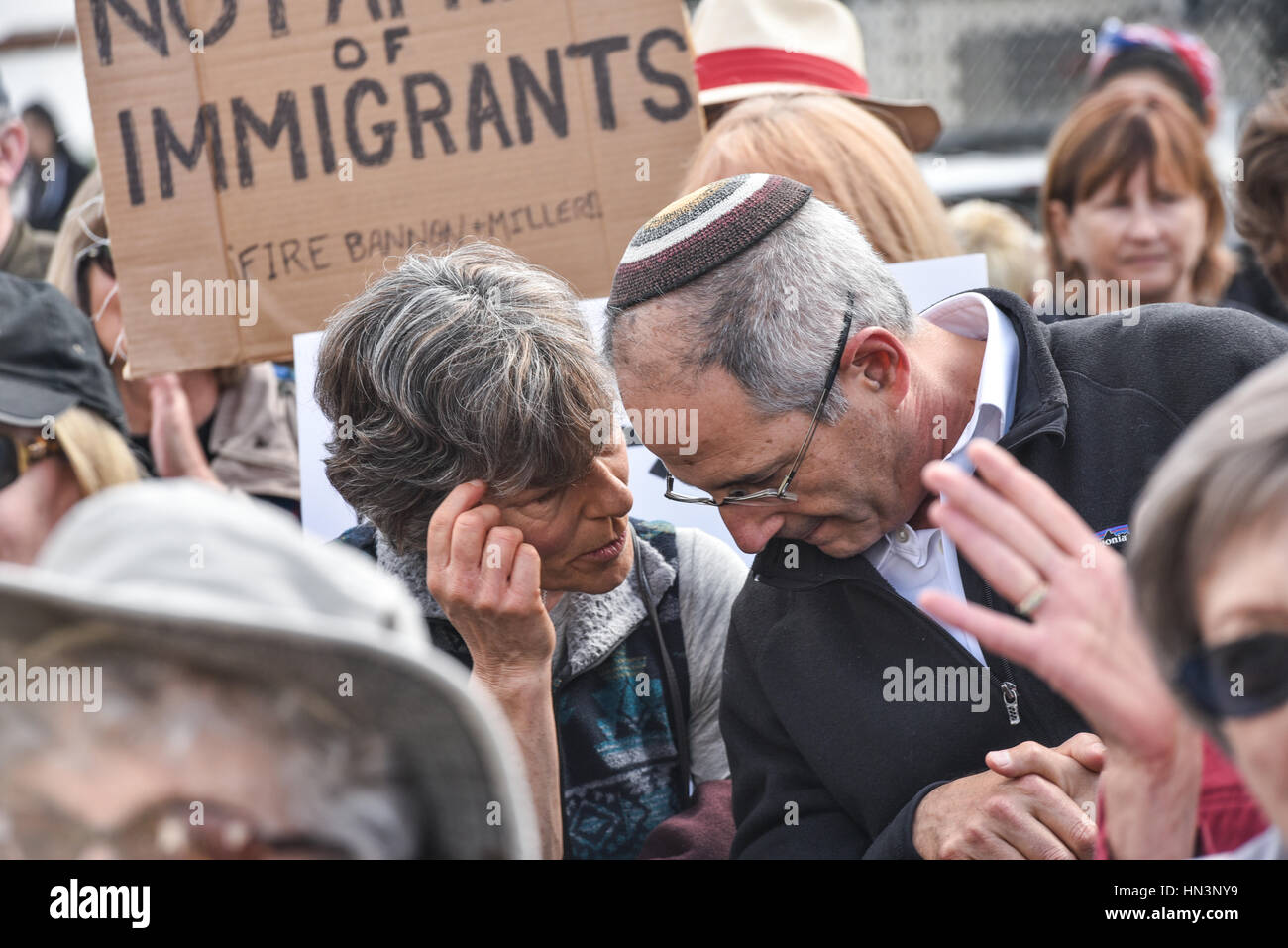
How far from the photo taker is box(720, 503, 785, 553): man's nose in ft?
7.02

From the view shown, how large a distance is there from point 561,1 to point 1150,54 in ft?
7.67

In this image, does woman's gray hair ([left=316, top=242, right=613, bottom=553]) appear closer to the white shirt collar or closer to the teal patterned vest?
the teal patterned vest

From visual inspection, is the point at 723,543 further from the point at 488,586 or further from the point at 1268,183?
the point at 1268,183

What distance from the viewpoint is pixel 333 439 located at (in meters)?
2.49

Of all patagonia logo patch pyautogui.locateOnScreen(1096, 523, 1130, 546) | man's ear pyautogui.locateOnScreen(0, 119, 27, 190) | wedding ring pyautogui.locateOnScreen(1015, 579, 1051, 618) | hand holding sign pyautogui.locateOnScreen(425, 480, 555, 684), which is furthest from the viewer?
man's ear pyautogui.locateOnScreen(0, 119, 27, 190)

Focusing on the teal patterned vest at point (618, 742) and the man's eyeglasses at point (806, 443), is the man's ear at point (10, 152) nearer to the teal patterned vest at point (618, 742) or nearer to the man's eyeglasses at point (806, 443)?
the teal patterned vest at point (618, 742)

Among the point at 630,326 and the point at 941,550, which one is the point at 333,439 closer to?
the point at 630,326

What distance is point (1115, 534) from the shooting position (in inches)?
77.4

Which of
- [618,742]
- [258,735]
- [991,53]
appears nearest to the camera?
[258,735]

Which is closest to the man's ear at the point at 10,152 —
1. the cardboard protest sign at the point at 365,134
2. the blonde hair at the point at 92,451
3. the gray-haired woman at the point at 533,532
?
the cardboard protest sign at the point at 365,134

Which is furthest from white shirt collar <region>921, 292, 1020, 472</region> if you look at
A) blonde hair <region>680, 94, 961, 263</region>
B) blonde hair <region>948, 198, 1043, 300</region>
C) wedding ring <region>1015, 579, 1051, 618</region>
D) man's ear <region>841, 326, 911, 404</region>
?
blonde hair <region>948, 198, 1043, 300</region>

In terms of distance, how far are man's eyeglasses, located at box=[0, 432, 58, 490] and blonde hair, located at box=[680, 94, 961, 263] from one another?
1410mm

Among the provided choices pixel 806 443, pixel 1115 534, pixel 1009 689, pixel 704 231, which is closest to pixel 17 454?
pixel 704 231

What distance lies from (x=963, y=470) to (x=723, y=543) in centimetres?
69
